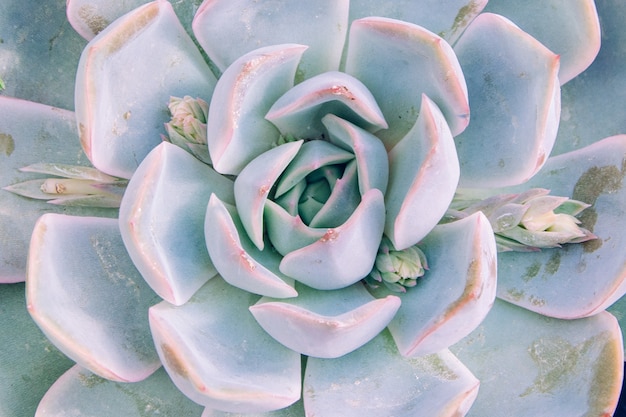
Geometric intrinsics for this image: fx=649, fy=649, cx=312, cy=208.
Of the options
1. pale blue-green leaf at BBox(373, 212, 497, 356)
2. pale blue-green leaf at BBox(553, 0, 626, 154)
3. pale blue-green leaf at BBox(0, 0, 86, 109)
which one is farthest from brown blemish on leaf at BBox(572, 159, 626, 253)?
pale blue-green leaf at BBox(0, 0, 86, 109)

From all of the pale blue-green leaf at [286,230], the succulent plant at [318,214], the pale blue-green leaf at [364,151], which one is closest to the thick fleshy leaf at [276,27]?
the succulent plant at [318,214]

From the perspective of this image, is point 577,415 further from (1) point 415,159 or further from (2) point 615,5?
(2) point 615,5

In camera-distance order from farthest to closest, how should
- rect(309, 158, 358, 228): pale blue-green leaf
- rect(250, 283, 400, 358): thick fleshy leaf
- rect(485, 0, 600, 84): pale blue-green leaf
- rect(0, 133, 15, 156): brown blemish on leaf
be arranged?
rect(0, 133, 15, 156): brown blemish on leaf, rect(485, 0, 600, 84): pale blue-green leaf, rect(309, 158, 358, 228): pale blue-green leaf, rect(250, 283, 400, 358): thick fleshy leaf

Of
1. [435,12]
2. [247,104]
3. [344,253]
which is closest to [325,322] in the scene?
[344,253]

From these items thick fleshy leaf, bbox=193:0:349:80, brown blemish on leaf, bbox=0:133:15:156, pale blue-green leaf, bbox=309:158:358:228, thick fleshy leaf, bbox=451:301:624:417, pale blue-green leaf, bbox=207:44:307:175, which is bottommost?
thick fleshy leaf, bbox=451:301:624:417

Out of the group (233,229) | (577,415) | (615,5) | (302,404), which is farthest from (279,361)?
Result: (615,5)

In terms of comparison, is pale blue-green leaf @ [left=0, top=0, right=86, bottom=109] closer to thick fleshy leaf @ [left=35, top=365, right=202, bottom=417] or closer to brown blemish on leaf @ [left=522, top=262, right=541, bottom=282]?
thick fleshy leaf @ [left=35, top=365, right=202, bottom=417]

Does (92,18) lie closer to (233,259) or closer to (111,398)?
(233,259)
